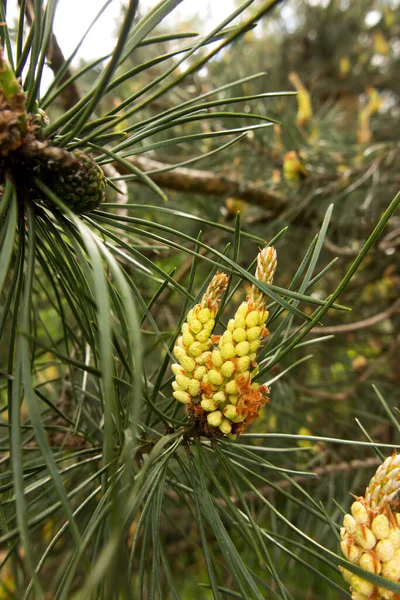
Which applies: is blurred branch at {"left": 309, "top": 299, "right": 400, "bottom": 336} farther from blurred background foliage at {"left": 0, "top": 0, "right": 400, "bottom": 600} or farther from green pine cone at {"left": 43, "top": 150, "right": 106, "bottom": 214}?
green pine cone at {"left": 43, "top": 150, "right": 106, "bottom": 214}

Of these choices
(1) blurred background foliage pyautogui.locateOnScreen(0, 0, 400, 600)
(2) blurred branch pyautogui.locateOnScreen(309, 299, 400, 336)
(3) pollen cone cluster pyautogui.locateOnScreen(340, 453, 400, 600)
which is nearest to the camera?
(3) pollen cone cluster pyautogui.locateOnScreen(340, 453, 400, 600)

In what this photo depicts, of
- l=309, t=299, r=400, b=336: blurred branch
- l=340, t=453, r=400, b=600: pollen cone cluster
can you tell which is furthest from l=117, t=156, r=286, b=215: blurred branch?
l=340, t=453, r=400, b=600: pollen cone cluster

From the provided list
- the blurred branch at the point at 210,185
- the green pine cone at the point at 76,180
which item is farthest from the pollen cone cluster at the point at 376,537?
the blurred branch at the point at 210,185

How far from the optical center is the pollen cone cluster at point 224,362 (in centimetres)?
31

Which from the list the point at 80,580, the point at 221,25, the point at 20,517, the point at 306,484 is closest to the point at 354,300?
the point at 306,484

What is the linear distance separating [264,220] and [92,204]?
0.80 meters

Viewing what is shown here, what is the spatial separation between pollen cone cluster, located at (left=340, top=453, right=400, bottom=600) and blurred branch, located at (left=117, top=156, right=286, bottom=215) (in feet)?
1.95

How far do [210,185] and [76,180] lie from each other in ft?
2.11

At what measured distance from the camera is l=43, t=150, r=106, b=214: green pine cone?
29 cm

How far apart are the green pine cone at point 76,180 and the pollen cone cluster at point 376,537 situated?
0.25m

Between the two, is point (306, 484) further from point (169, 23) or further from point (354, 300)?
point (169, 23)

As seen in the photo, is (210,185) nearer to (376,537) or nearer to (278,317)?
(278,317)

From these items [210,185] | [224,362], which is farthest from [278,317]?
[210,185]

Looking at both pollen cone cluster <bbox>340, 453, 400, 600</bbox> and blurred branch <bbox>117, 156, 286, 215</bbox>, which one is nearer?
pollen cone cluster <bbox>340, 453, 400, 600</bbox>
